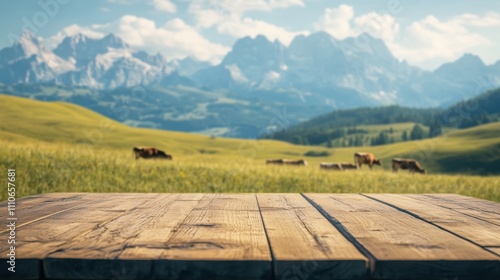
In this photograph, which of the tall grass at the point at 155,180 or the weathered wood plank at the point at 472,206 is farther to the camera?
the tall grass at the point at 155,180

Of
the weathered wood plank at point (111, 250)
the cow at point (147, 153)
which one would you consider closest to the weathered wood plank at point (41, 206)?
the weathered wood plank at point (111, 250)

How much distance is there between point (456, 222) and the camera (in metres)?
3.53

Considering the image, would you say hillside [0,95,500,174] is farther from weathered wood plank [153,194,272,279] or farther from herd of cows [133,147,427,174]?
weathered wood plank [153,194,272,279]

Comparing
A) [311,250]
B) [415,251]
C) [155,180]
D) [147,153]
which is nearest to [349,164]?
[147,153]

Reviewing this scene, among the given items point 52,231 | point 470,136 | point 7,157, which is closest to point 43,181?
point 7,157

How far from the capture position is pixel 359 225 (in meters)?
3.33

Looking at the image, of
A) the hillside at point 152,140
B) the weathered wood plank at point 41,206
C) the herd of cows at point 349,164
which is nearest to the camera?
the weathered wood plank at point 41,206

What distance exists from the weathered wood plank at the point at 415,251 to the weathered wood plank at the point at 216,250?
61 cm

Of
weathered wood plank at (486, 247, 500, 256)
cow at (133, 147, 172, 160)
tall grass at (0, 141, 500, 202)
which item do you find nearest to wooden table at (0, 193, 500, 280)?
weathered wood plank at (486, 247, 500, 256)

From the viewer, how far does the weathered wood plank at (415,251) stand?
2338 millimetres

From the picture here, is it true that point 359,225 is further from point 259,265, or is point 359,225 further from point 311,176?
point 311,176

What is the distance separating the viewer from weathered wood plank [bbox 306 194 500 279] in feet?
7.67

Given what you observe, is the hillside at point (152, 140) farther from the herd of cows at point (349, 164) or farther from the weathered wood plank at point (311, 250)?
the weathered wood plank at point (311, 250)

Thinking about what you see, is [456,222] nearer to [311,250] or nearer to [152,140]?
[311,250]
